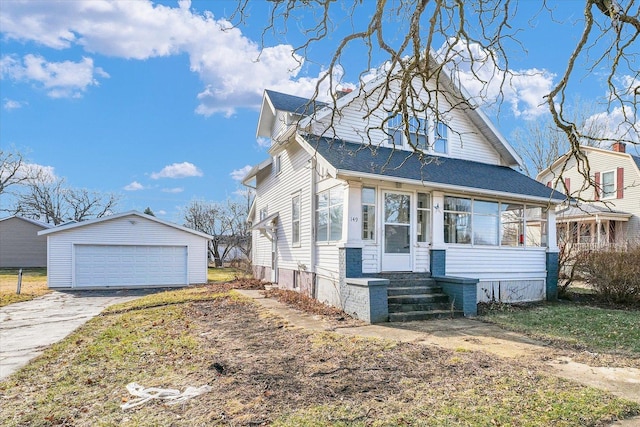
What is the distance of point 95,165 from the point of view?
81.3ft

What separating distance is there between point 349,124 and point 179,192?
28.6 metres

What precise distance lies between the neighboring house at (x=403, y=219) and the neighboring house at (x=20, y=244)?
26630mm

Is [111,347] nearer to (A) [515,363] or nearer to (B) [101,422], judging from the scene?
(B) [101,422]

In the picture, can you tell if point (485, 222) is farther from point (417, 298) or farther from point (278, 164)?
point (278, 164)

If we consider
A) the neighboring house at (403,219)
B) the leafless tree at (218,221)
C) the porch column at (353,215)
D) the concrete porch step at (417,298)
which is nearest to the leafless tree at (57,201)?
the leafless tree at (218,221)

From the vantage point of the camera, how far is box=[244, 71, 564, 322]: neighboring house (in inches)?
382

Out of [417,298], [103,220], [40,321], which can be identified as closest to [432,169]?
[417,298]

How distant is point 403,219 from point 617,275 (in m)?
6.78

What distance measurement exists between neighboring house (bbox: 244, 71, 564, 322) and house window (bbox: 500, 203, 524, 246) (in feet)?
0.10

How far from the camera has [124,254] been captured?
19219 mm

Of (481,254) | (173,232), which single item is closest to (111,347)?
(481,254)

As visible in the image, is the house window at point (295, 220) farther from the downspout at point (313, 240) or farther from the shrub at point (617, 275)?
the shrub at point (617, 275)

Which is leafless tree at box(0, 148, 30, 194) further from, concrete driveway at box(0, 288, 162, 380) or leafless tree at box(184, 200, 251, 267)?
concrete driveway at box(0, 288, 162, 380)

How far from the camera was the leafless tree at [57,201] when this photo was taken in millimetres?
38344
